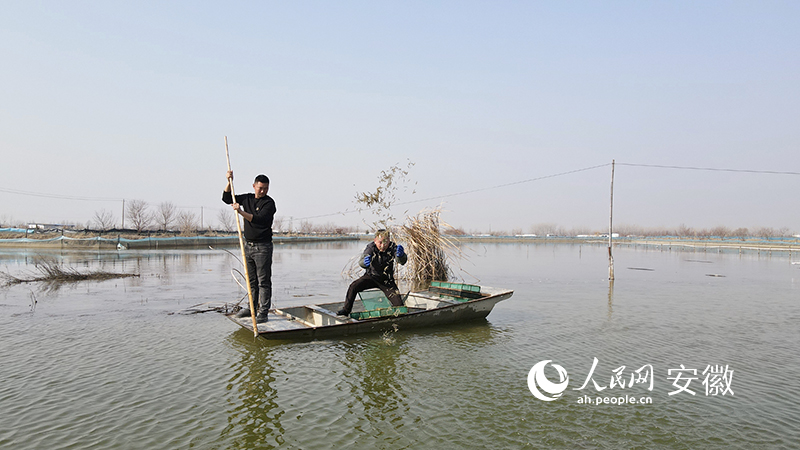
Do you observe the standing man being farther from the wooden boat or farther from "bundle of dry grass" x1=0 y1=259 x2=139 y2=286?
"bundle of dry grass" x1=0 y1=259 x2=139 y2=286

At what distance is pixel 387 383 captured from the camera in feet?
21.0

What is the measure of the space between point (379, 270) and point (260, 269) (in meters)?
2.36

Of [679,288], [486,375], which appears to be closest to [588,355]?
[486,375]

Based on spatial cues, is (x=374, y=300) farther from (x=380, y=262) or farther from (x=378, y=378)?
(x=378, y=378)

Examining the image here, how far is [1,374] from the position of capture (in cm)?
628

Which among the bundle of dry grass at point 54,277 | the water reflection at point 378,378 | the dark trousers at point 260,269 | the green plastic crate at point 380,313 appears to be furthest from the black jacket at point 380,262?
the bundle of dry grass at point 54,277

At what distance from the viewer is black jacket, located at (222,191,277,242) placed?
8.49 m

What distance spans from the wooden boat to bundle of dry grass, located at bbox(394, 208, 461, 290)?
6.83 meters

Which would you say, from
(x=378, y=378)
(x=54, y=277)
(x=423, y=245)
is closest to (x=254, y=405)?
(x=378, y=378)

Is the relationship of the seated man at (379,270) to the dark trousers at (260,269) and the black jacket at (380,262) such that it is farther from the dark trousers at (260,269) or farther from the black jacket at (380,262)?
the dark trousers at (260,269)

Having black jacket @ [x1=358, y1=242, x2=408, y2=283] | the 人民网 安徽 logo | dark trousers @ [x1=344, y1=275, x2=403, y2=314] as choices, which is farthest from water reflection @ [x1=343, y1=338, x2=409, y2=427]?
the 人民网 安徽 logo

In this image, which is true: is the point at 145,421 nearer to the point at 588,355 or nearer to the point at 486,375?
the point at 486,375

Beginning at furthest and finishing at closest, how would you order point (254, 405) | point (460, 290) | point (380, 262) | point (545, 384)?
point (460, 290), point (380, 262), point (545, 384), point (254, 405)

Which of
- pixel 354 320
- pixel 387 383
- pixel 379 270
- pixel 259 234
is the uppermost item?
pixel 259 234
